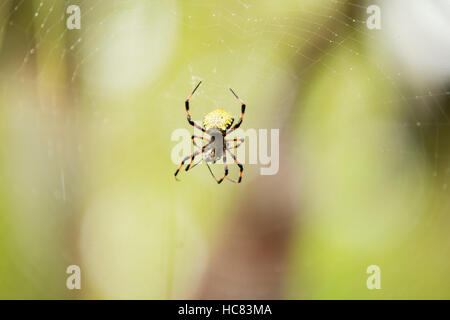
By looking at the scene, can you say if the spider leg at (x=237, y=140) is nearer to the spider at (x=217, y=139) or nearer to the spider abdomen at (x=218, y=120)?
A: the spider at (x=217, y=139)

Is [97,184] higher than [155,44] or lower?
lower

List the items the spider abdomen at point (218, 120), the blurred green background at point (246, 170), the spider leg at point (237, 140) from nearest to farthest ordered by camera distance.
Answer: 1. the blurred green background at point (246, 170)
2. the spider abdomen at point (218, 120)
3. the spider leg at point (237, 140)

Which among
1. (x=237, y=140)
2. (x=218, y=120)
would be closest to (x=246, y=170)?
(x=237, y=140)

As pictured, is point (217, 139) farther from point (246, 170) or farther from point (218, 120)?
point (246, 170)

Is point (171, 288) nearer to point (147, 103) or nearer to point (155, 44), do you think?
point (147, 103)

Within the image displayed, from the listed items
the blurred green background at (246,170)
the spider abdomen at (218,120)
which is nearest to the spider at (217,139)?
the spider abdomen at (218,120)

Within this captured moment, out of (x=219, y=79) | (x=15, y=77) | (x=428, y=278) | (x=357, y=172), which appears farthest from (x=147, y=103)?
(x=428, y=278)

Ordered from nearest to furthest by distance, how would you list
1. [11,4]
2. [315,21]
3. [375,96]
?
1. [11,4]
2. [315,21]
3. [375,96]
